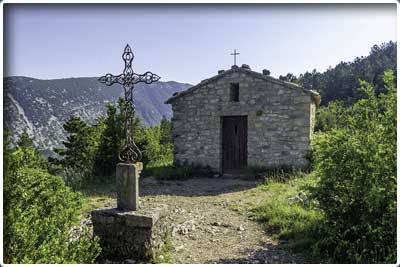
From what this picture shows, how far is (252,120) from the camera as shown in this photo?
1142cm

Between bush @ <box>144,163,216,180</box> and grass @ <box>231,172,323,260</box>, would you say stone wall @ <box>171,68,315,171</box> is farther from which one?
grass @ <box>231,172,323,260</box>

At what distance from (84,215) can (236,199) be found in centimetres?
355

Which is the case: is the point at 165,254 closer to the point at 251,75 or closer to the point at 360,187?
the point at 360,187

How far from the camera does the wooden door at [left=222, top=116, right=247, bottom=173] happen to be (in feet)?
38.2

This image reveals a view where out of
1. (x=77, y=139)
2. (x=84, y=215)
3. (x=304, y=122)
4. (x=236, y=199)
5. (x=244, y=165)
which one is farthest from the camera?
(x=77, y=139)

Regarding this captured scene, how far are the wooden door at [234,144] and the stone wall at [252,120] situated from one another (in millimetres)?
252

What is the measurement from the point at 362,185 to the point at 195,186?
6.40 m

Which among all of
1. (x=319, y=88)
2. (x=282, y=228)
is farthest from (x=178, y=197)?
(x=319, y=88)

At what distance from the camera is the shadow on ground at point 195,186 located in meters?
8.85

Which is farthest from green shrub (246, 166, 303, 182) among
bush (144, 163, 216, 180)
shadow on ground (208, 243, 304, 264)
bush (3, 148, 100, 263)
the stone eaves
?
bush (3, 148, 100, 263)

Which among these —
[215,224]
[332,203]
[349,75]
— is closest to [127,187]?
[215,224]

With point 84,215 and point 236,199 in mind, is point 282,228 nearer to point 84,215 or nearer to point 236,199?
point 236,199

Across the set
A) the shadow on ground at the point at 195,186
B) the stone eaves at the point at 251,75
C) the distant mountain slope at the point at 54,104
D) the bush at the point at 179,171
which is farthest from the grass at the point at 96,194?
the distant mountain slope at the point at 54,104

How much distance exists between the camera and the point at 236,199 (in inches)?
311
